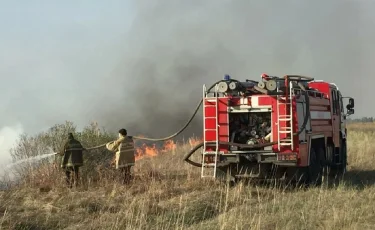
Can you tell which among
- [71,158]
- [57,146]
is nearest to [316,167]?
[71,158]

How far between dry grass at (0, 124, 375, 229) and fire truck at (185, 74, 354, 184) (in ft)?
1.72

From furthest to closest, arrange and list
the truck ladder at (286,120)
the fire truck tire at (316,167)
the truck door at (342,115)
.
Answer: the truck door at (342,115) < the fire truck tire at (316,167) < the truck ladder at (286,120)

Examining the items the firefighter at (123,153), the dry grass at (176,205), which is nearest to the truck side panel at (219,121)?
the dry grass at (176,205)

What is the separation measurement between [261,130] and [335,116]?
4070 millimetres

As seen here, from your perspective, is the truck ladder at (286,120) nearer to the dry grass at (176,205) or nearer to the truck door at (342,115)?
the dry grass at (176,205)

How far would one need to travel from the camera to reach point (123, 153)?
11945mm

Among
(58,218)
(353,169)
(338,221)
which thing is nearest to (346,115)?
(353,169)

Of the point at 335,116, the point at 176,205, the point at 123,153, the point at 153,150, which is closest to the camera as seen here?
the point at 176,205

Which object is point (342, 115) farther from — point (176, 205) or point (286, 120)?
point (176, 205)

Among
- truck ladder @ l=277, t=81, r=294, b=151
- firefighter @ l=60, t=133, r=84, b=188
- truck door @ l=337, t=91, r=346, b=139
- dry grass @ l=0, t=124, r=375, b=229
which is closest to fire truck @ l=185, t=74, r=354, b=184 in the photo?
truck ladder @ l=277, t=81, r=294, b=151

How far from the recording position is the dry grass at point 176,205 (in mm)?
7289

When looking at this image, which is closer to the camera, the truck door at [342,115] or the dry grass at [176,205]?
the dry grass at [176,205]

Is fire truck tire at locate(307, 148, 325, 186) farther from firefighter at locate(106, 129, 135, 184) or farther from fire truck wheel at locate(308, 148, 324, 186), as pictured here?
firefighter at locate(106, 129, 135, 184)

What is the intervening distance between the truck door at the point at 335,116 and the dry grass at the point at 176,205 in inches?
85.5
